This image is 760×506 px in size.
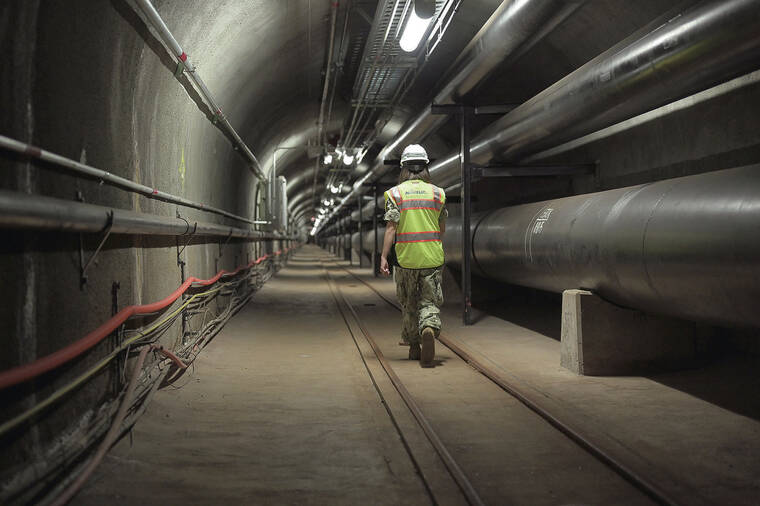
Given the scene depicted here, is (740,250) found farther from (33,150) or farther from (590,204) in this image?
(33,150)

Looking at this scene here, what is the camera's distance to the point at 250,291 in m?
12.4

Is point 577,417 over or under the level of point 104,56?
under

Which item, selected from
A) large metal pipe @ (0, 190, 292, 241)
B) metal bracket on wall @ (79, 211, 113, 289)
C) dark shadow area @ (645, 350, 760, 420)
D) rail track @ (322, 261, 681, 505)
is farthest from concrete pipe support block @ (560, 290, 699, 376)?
metal bracket on wall @ (79, 211, 113, 289)

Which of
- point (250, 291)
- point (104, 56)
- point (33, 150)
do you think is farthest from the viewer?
point (250, 291)

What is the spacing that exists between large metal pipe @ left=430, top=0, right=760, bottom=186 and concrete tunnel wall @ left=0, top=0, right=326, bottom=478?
3.32 m

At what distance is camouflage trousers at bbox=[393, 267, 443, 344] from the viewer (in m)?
5.60

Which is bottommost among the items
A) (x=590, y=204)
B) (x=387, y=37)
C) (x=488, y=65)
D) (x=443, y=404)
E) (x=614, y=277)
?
(x=443, y=404)

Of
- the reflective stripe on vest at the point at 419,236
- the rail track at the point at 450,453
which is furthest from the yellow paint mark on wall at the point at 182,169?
the rail track at the point at 450,453

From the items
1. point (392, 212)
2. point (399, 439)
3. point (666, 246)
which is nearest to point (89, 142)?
point (399, 439)

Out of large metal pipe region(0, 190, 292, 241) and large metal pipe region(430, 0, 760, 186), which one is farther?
large metal pipe region(430, 0, 760, 186)

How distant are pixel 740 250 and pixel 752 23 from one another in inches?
51.3

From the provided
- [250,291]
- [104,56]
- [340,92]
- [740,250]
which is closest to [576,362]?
[740,250]

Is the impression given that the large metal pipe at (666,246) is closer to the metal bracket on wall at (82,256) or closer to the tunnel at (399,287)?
the tunnel at (399,287)

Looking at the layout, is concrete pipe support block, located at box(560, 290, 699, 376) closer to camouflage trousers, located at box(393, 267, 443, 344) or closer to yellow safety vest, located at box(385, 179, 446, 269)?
camouflage trousers, located at box(393, 267, 443, 344)
